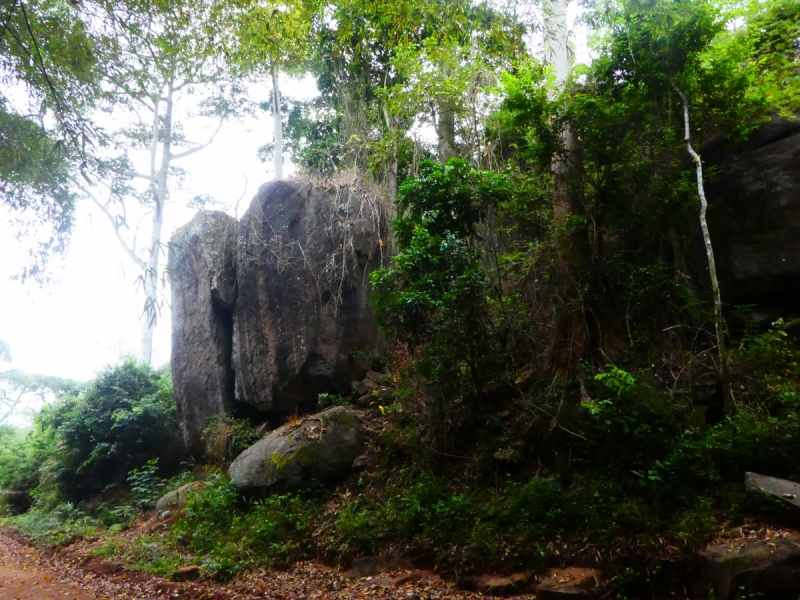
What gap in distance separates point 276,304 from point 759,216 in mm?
8581

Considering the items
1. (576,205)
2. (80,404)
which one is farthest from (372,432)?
(80,404)

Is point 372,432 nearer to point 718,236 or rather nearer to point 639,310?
point 639,310

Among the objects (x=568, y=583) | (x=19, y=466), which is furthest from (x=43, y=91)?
(x=19, y=466)

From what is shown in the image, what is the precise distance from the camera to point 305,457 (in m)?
8.59

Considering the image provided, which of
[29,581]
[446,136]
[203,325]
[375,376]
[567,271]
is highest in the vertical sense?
[446,136]

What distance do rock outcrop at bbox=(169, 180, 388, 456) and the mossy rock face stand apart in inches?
57.9

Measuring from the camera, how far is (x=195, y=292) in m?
12.5

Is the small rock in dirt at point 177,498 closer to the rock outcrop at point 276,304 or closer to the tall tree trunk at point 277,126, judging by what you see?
the rock outcrop at point 276,304

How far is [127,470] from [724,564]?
12.4 m

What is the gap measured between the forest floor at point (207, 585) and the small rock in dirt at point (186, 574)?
0.12 metres

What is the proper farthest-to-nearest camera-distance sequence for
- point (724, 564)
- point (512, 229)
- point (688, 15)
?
point (512, 229) < point (688, 15) < point (724, 564)

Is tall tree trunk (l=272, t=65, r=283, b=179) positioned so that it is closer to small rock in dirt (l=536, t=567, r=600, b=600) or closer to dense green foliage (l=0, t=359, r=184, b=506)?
dense green foliage (l=0, t=359, r=184, b=506)

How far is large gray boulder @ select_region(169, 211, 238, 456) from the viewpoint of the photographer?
39.0 feet

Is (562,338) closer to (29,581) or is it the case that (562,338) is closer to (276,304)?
(276,304)
